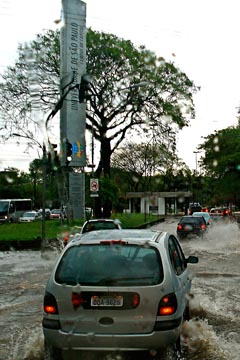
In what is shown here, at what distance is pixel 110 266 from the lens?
19.6 ft

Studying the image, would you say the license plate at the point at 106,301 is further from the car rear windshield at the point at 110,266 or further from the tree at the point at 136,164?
the tree at the point at 136,164

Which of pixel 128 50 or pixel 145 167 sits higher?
pixel 128 50

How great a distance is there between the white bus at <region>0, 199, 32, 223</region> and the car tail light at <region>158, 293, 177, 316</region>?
157 ft

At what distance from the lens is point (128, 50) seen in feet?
126

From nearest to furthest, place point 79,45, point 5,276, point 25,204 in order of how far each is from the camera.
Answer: point 5,276 → point 79,45 → point 25,204

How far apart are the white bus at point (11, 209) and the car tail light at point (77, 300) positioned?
157 ft

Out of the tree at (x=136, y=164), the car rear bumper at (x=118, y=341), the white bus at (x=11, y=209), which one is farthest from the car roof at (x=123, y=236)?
the tree at (x=136, y=164)

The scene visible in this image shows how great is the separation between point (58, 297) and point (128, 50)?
34.1 m

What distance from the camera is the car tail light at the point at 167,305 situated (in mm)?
5680

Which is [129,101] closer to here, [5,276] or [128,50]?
[128,50]

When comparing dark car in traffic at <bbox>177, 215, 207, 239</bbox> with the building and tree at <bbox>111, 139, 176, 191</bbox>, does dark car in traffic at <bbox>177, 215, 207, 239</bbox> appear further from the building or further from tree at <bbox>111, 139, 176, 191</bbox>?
the building

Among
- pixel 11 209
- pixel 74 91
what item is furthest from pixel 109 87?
pixel 11 209

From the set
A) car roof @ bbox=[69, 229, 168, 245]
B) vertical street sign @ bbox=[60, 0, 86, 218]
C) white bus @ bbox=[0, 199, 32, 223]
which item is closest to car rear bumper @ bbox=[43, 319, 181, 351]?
car roof @ bbox=[69, 229, 168, 245]

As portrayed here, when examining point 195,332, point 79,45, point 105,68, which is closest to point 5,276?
point 195,332
